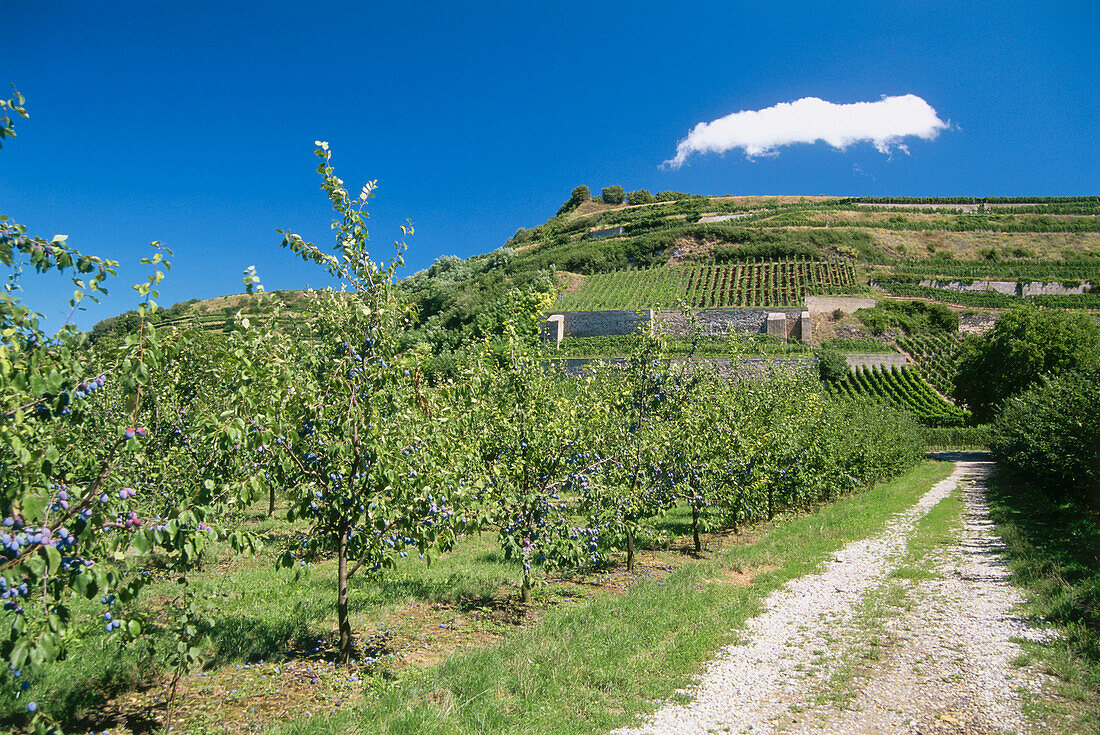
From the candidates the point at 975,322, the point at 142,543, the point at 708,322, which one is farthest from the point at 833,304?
the point at 142,543

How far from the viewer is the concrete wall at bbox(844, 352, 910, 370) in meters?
49.0

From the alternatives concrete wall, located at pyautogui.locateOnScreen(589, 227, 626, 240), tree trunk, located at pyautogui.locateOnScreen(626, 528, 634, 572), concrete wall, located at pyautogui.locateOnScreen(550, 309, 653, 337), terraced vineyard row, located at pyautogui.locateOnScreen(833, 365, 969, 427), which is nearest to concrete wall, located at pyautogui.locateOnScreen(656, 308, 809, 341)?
concrete wall, located at pyautogui.locateOnScreen(550, 309, 653, 337)

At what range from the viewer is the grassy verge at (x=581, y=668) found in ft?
15.5

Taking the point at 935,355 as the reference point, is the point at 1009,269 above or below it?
above

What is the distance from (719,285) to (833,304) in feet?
40.6

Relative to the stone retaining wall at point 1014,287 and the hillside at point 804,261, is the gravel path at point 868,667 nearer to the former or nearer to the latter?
the hillside at point 804,261

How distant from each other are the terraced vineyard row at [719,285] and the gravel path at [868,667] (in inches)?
1900

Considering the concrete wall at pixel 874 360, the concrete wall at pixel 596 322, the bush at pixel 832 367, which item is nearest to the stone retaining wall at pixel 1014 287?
the concrete wall at pixel 874 360

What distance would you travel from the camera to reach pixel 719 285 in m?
63.5

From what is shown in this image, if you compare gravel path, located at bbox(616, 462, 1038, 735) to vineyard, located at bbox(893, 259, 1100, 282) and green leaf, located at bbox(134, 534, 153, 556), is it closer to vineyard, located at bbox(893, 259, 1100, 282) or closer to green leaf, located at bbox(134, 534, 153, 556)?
green leaf, located at bbox(134, 534, 153, 556)

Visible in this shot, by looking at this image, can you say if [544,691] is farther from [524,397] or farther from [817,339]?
[817,339]

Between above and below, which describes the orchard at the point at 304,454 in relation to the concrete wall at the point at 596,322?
below

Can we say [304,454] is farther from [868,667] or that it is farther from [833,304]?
[833,304]

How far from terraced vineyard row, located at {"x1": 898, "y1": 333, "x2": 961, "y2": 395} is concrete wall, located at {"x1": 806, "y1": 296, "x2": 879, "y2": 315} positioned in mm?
5347
